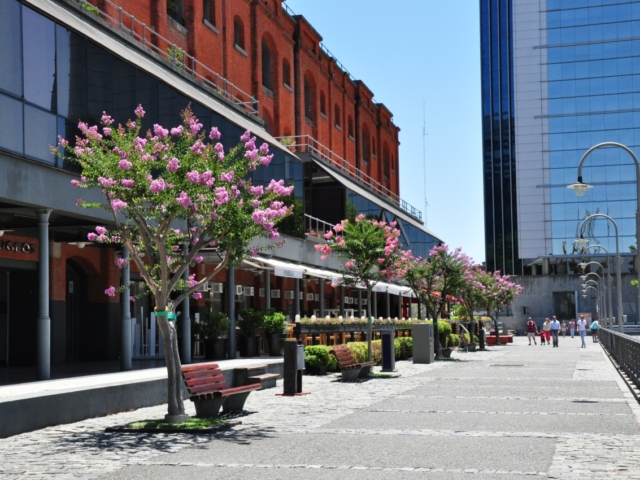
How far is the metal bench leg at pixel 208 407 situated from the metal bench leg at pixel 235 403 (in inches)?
34.0

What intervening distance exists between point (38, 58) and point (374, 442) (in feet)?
33.9

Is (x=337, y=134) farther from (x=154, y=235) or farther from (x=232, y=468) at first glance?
(x=232, y=468)

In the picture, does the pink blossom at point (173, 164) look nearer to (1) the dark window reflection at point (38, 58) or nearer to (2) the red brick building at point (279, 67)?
(1) the dark window reflection at point (38, 58)

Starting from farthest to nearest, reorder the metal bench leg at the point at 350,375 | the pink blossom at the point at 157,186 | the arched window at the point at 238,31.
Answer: the arched window at the point at 238,31 < the metal bench leg at the point at 350,375 < the pink blossom at the point at 157,186

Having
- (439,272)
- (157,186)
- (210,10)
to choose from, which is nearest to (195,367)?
(157,186)

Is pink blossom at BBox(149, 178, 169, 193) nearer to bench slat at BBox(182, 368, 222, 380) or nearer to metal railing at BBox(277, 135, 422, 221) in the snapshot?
bench slat at BBox(182, 368, 222, 380)

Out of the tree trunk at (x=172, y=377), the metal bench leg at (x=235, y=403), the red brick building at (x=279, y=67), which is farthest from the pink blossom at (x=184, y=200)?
the red brick building at (x=279, y=67)

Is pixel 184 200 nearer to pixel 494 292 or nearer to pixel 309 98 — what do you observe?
pixel 309 98

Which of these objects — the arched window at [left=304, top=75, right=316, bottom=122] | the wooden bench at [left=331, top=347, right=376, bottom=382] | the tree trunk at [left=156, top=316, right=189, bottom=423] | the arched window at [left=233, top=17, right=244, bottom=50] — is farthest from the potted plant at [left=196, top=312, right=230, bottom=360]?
the arched window at [left=304, top=75, right=316, bottom=122]

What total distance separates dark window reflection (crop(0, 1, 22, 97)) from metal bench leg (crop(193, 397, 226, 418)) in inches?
271

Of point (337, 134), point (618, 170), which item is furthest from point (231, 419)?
point (618, 170)

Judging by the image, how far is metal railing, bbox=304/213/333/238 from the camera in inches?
1473

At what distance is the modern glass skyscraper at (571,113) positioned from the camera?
99.0 metres

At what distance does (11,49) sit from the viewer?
16.4m
